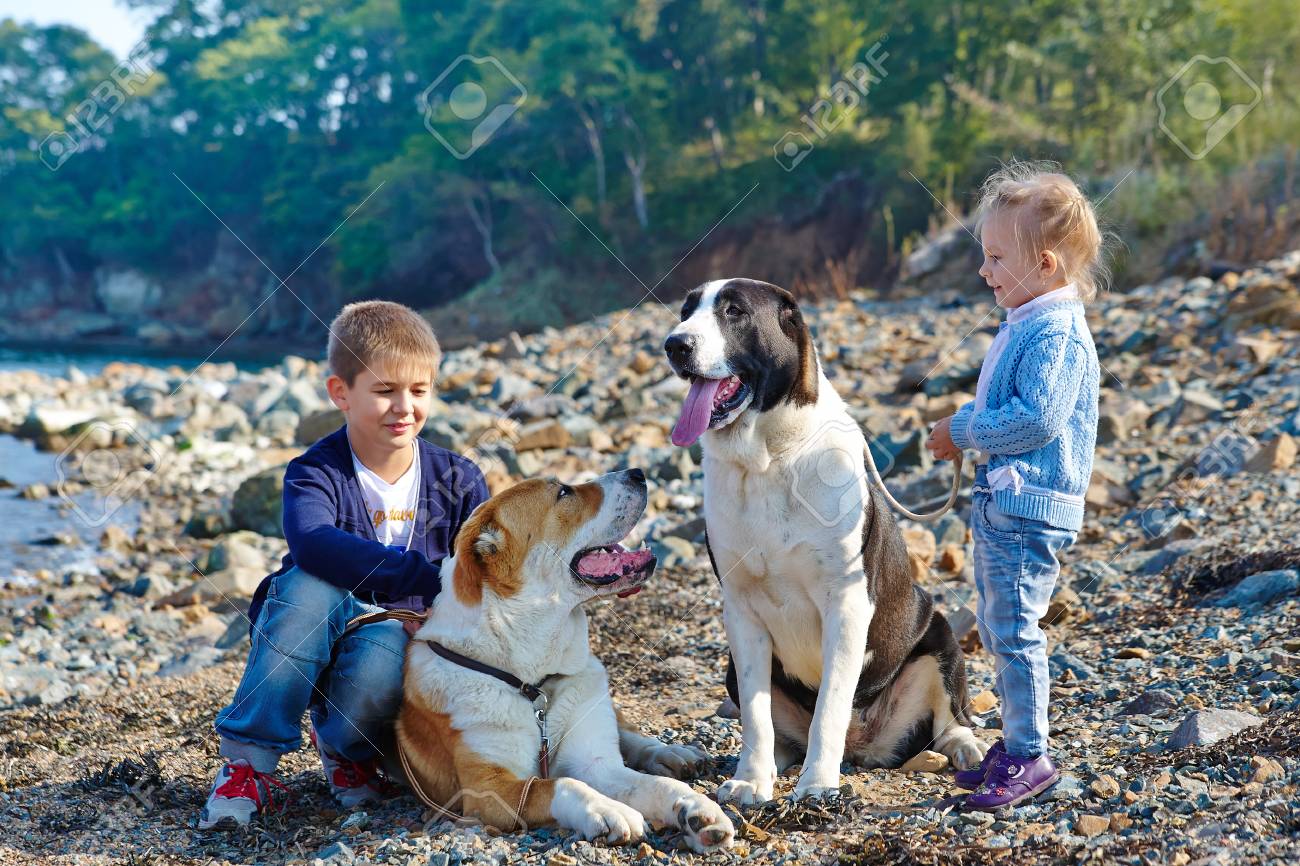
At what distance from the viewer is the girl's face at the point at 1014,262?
11.1ft

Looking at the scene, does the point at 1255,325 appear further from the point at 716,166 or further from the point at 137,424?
the point at 716,166

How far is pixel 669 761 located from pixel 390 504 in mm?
1349

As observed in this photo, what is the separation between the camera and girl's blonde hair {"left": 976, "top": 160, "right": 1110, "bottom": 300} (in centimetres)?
335

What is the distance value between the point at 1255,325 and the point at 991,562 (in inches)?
369

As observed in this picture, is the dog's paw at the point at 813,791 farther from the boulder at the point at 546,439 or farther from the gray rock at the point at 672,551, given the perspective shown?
the boulder at the point at 546,439

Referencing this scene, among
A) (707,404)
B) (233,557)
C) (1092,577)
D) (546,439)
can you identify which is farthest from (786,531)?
(546,439)

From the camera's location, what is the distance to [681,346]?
11.3 ft

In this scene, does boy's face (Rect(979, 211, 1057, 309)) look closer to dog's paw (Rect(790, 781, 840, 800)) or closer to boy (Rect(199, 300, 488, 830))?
dog's paw (Rect(790, 781, 840, 800))

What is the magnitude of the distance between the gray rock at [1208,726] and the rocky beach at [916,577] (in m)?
0.01

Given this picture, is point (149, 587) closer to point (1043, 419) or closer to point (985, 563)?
point (985, 563)

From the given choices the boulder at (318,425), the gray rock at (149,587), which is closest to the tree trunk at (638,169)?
the boulder at (318,425)

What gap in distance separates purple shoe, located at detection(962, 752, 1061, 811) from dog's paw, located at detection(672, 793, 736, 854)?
739mm

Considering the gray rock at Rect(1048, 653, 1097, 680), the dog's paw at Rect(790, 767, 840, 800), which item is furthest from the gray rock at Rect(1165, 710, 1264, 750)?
the dog's paw at Rect(790, 767, 840, 800)

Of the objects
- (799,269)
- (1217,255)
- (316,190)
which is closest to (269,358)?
(316,190)
